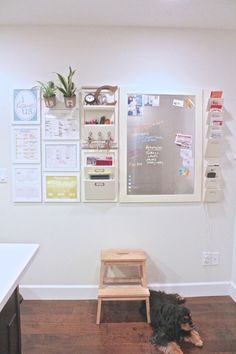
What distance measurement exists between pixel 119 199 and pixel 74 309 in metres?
1.07

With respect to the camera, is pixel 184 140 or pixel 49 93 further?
pixel 184 140

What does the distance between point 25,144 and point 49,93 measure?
20.7 inches

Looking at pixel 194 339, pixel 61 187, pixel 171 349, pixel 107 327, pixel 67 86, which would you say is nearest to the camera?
pixel 171 349

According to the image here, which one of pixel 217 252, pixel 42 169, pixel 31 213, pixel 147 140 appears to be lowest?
pixel 217 252

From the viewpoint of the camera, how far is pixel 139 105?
2.71 metres

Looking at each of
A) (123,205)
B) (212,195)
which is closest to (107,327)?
(123,205)

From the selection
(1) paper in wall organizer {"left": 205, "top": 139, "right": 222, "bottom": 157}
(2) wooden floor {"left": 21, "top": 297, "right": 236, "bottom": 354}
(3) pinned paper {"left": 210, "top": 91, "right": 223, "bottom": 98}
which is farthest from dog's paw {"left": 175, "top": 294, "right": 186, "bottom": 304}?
(3) pinned paper {"left": 210, "top": 91, "right": 223, "bottom": 98}

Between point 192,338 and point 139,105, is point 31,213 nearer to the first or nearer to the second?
point 139,105

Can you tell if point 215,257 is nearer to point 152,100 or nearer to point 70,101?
point 152,100

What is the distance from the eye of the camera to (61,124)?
273 centimetres

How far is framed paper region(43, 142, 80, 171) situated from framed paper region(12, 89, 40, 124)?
0.27m

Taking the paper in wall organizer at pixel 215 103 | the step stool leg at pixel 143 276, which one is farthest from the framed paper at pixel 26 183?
the paper in wall organizer at pixel 215 103

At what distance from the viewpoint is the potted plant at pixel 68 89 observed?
101 inches

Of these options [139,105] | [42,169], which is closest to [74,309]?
[42,169]
